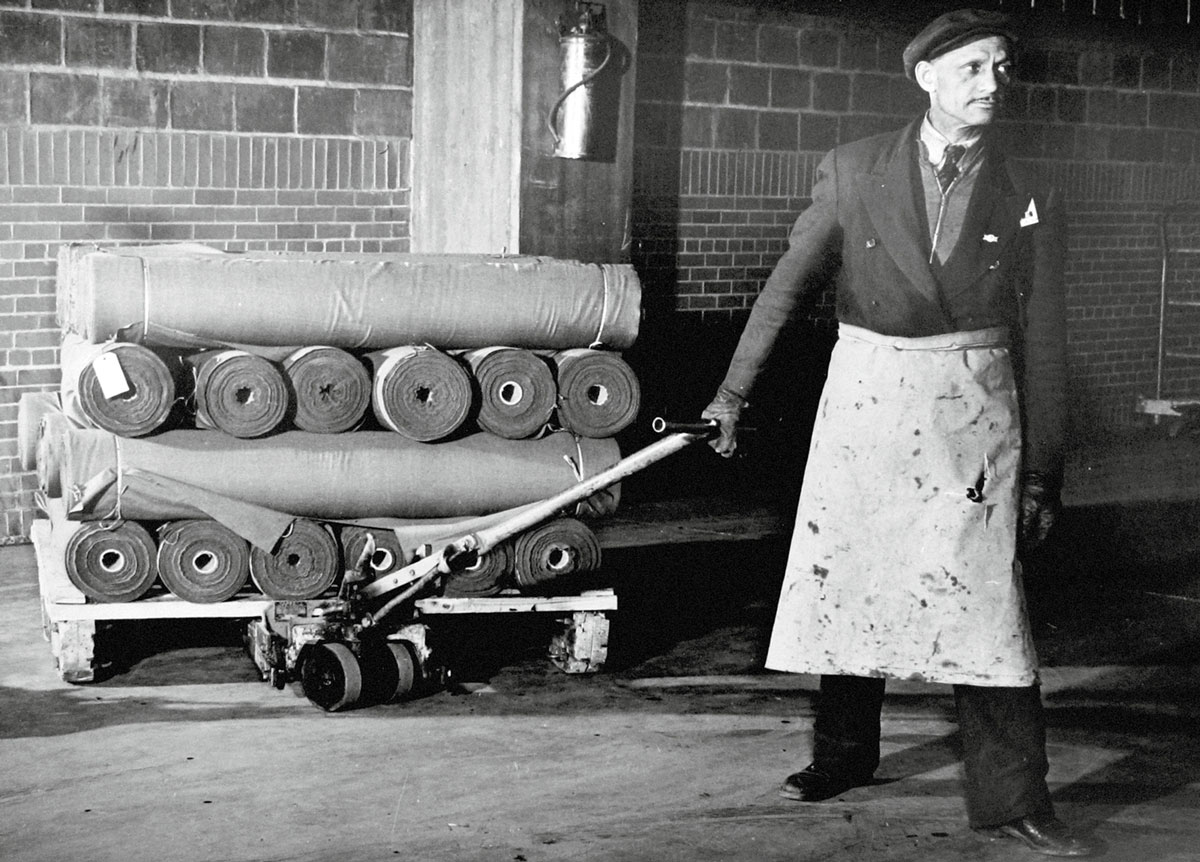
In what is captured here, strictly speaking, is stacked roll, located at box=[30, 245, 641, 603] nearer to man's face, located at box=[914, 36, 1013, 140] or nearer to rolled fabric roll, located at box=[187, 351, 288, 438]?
rolled fabric roll, located at box=[187, 351, 288, 438]

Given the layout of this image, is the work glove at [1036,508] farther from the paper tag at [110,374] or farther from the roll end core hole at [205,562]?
the paper tag at [110,374]

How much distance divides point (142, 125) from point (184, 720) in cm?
383

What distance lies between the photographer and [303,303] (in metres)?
6.01

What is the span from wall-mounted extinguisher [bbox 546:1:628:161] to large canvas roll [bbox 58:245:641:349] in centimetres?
238

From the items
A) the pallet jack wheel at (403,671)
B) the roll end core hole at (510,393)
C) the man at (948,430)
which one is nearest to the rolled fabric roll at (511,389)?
the roll end core hole at (510,393)

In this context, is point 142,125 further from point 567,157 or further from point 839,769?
point 839,769

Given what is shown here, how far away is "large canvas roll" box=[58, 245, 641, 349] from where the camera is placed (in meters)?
5.89

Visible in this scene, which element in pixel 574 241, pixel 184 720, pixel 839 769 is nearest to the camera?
pixel 839 769

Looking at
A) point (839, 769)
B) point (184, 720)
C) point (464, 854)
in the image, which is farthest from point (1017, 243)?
point (184, 720)

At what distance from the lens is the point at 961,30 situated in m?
4.49

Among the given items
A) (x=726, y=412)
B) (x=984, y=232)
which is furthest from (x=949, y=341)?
(x=726, y=412)

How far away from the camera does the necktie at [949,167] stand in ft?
15.1

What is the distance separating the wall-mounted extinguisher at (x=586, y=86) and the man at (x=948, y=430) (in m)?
4.03

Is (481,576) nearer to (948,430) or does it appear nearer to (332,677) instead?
(332,677)
